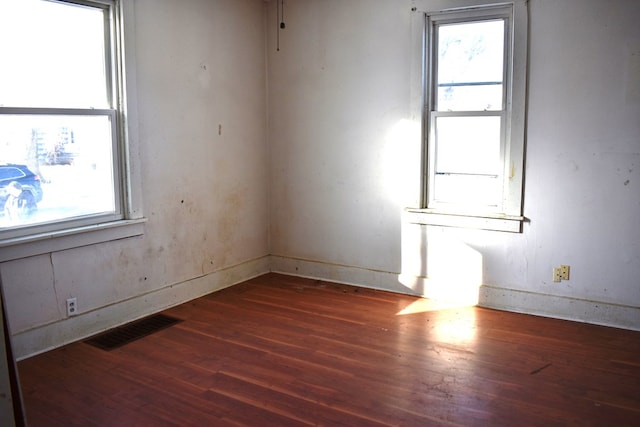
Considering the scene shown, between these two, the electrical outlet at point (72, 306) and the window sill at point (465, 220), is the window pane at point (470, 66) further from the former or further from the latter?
the electrical outlet at point (72, 306)

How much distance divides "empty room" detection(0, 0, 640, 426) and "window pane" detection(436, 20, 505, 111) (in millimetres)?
18

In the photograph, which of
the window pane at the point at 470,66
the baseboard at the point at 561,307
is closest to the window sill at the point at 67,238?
the window pane at the point at 470,66

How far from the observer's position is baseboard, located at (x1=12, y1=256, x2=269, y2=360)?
354 cm

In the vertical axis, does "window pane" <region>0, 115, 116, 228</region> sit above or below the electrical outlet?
above

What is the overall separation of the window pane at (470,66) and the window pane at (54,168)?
272 cm

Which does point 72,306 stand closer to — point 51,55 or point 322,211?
point 51,55

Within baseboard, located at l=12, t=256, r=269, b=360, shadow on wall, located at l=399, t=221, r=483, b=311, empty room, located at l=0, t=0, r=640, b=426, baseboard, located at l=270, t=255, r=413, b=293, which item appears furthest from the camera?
baseboard, located at l=270, t=255, r=413, b=293

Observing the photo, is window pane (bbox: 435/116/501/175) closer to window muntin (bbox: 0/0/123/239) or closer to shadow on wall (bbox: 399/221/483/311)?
shadow on wall (bbox: 399/221/483/311)

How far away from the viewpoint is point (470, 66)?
4.43 m

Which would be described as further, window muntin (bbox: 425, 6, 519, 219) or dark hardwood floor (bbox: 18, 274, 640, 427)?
window muntin (bbox: 425, 6, 519, 219)

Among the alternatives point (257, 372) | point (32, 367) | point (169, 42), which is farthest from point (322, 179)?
point (32, 367)

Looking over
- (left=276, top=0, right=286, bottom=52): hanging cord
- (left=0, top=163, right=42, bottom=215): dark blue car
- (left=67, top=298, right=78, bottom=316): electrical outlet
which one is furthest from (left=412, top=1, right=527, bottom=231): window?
(left=0, top=163, right=42, bottom=215): dark blue car

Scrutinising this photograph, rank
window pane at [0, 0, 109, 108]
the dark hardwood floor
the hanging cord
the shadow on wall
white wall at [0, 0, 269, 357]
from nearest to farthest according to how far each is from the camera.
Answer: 1. the dark hardwood floor
2. window pane at [0, 0, 109, 108]
3. white wall at [0, 0, 269, 357]
4. the shadow on wall
5. the hanging cord

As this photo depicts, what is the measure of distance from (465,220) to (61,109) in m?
3.16
